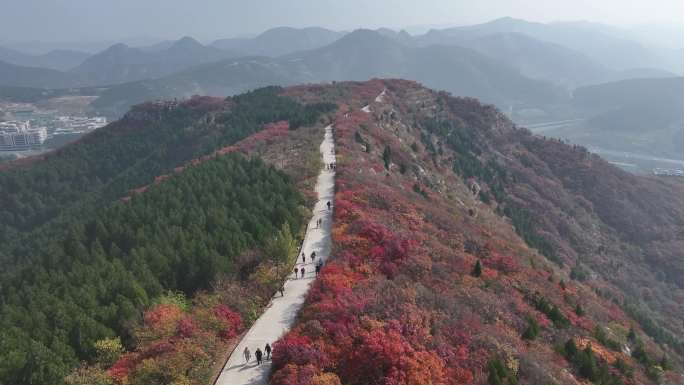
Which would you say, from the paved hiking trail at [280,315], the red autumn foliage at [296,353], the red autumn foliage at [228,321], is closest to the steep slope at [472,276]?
the red autumn foliage at [296,353]

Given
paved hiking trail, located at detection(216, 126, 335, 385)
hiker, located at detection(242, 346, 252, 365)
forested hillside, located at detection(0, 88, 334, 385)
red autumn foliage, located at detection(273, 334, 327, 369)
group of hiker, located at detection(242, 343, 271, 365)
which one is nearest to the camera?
red autumn foliage, located at detection(273, 334, 327, 369)

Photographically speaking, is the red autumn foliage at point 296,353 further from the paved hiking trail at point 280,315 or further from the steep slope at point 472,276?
the paved hiking trail at point 280,315

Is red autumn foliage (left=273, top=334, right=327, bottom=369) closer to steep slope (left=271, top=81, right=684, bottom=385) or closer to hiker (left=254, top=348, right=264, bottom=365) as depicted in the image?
steep slope (left=271, top=81, right=684, bottom=385)

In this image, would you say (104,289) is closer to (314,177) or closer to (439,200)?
(314,177)

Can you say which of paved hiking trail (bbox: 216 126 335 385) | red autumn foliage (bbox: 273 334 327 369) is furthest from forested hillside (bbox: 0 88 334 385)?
red autumn foliage (bbox: 273 334 327 369)

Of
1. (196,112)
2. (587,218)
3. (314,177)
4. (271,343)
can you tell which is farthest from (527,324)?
(196,112)

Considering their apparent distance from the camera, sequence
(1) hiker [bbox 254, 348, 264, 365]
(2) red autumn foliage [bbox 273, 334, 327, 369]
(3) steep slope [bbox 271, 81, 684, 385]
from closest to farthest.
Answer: (2) red autumn foliage [bbox 273, 334, 327, 369] → (3) steep slope [bbox 271, 81, 684, 385] → (1) hiker [bbox 254, 348, 264, 365]
